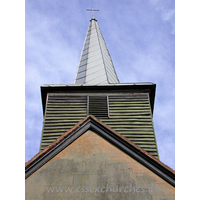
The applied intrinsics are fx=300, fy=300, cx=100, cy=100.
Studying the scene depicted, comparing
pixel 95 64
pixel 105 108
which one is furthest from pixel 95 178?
pixel 95 64

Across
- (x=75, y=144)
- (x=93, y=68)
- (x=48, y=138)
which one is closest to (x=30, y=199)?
(x=75, y=144)

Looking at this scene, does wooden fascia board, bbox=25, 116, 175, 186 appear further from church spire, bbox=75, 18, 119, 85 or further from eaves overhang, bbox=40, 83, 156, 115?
Result: church spire, bbox=75, 18, 119, 85

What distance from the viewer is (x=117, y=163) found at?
23.8 ft

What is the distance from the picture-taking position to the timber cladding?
38.3 feet

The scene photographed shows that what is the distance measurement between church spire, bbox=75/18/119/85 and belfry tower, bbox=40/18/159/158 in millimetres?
457

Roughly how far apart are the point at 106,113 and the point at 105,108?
264mm

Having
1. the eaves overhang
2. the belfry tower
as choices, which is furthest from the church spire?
the eaves overhang

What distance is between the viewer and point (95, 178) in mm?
6965

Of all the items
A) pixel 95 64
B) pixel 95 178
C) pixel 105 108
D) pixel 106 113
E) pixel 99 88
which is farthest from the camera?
pixel 95 64

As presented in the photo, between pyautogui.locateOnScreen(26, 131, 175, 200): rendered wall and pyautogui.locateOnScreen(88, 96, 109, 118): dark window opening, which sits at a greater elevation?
pyautogui.locateOnScreen(88, 96, 109, 118): dark window opening

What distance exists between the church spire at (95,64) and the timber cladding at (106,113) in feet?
5.93

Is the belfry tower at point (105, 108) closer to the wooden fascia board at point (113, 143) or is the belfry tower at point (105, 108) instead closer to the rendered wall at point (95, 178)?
the wooden fascia board at point (113, 143)

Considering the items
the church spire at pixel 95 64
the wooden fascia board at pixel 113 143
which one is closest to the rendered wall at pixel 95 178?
the wooden fascia board at pixel 113 143

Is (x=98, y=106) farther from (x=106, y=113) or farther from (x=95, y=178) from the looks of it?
(x=95, y=178)
